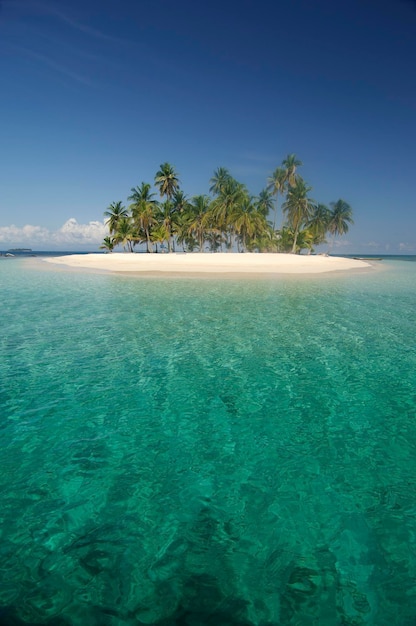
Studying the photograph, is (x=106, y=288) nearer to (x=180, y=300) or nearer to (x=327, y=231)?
(x=180, y=300)

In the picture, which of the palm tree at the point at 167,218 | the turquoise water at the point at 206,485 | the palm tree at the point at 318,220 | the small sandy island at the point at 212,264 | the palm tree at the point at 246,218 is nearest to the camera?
the turquoise water at the point at 206,485

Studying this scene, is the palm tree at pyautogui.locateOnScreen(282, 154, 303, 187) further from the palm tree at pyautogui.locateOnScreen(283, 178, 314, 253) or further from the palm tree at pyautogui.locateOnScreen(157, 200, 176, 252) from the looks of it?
the palm tree at pyautogui.locateOnScreen(157, 200, 176, 252)

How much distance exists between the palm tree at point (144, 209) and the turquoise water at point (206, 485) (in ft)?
171

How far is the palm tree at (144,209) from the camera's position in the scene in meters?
58.7

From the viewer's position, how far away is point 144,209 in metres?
58.4

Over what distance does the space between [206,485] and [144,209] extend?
58633mm

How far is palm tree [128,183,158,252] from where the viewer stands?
A: 58.7 meters

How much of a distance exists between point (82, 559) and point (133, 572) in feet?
1.88

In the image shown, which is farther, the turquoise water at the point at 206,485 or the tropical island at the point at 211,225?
the tropical island at the point at 211,225

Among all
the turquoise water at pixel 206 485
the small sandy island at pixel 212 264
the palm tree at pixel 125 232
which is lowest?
the turquoise water at pixel 206 485

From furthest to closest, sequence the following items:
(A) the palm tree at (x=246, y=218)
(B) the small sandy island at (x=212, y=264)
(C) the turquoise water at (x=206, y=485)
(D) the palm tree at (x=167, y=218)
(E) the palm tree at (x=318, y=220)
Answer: (E) the palm tree at (x=318, y=220)
(D) the palm tree at (x=167, y=218)
(A) the palm tree at (x=246, y=218)
(B) the small sandy island at (x=212, y=264)
(C) the turquoise water at (x=206, y=485)

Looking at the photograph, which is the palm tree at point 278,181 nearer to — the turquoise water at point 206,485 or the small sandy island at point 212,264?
the small sandy island at point 212,264

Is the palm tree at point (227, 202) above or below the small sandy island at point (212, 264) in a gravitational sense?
above

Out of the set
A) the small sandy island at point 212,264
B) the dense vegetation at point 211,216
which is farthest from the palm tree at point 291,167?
the small sandy island at point 212,264
